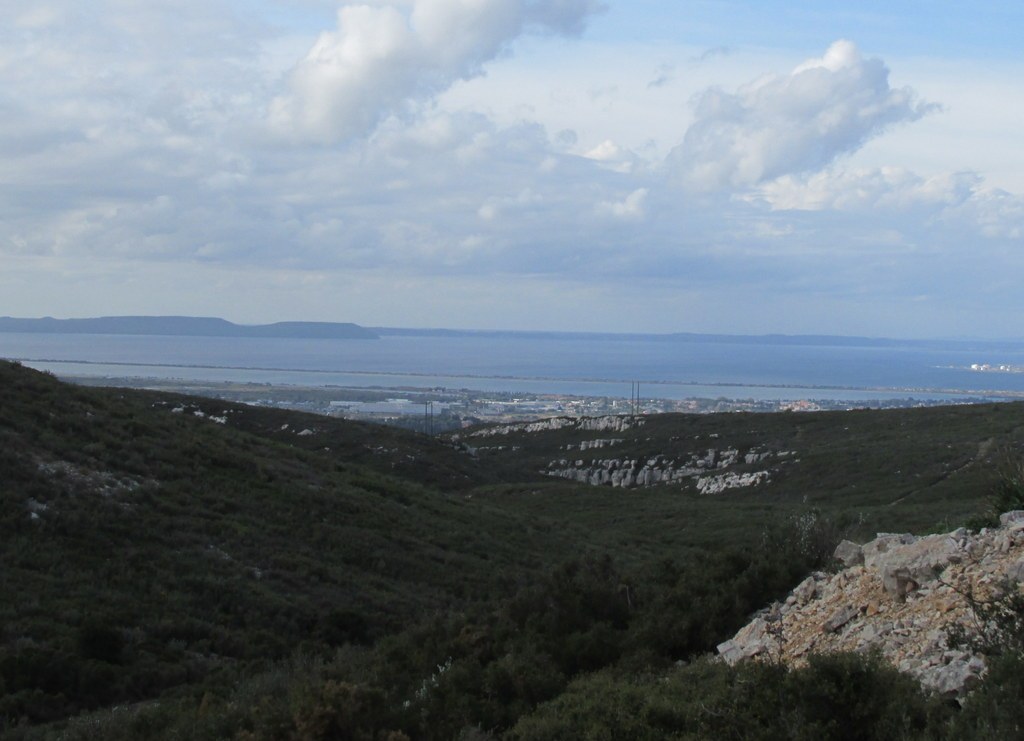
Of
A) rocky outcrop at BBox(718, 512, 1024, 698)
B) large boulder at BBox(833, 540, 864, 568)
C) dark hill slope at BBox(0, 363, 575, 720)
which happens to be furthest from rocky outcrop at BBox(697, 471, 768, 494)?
rocky outcrop at BBox(718, 512, 1024, 698)

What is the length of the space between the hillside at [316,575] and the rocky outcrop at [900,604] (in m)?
1.07

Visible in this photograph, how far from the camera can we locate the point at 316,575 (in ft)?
53.9

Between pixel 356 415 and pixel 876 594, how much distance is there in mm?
76296

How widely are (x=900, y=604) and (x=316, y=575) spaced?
35.3 ft

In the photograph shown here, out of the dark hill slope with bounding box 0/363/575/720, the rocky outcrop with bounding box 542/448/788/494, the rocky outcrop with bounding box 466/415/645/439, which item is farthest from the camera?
the rocky outcrop with bounding box 466/415/645/439

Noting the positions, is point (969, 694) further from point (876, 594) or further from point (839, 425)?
point (839, 425)

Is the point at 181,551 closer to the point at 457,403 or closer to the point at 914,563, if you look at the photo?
the point at 914,563

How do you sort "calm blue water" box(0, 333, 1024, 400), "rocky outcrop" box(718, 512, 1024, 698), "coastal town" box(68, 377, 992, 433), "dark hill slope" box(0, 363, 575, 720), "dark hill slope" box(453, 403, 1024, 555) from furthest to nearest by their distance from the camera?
"calm blue water" box(0, 333, 1024, 400)
"coastal town" box(68, 377, 992, 433)
"dark hill slope" box(453, 403, 1024, 555)
"dark hill slope" box(0, 363, 575, 720)
"rocky outcrop" box(718, 512, 1024, 698)

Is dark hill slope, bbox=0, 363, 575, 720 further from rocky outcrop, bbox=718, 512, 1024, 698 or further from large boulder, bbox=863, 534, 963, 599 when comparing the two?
large boulder, bbox=863, 534, 963, 599

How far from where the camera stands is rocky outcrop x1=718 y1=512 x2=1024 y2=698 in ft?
23.8

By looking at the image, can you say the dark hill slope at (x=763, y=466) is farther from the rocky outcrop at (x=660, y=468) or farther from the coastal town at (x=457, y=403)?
the coastal town at (x=457, y=403)

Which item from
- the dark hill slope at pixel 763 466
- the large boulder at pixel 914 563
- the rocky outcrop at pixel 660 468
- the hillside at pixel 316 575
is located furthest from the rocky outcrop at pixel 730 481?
the large boulder at pixel 914 563

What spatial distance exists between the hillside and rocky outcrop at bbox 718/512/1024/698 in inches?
42.1

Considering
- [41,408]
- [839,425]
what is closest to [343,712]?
[41,408]
